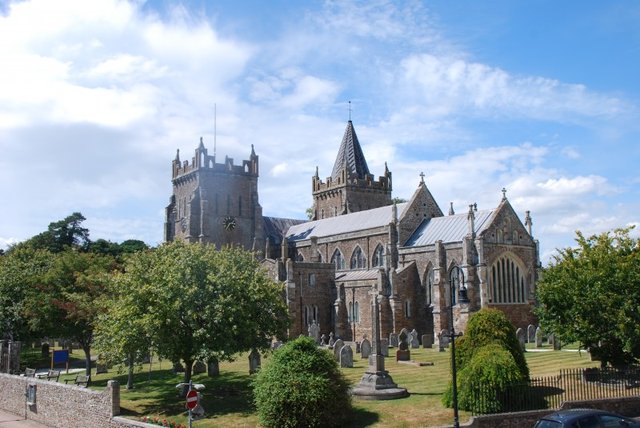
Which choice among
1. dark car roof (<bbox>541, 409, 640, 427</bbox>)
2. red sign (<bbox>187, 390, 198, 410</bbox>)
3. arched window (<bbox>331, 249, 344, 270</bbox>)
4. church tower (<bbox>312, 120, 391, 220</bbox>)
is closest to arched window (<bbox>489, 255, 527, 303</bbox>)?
arched window (<bbox>331, 249, 344, 270</bbox>)

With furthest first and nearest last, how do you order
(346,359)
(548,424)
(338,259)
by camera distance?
1. (338,259)
2. (346,359)
3. (548,424)

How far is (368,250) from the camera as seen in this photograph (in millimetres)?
52312

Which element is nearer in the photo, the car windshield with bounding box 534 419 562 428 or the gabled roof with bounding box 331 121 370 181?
the car windshield with bounding box 534 419 562 428

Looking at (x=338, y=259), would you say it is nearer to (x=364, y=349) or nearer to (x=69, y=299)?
(x=364, y=349)

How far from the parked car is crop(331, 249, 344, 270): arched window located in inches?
1596

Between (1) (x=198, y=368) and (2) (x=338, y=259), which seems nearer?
(1) (x=198, y=368)

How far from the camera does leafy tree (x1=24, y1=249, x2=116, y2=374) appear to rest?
32.7m

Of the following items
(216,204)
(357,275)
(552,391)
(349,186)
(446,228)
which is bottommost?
(552,391)

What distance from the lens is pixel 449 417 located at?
19.6m

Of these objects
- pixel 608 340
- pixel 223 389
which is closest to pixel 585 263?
pixel 608 340

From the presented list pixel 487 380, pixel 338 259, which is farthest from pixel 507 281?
pixel 487 380

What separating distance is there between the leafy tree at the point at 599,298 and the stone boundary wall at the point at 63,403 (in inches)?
671

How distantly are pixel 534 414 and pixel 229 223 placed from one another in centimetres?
4424

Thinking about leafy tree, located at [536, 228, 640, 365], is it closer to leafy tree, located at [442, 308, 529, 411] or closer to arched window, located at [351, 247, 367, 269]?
leafy tree, located at [442, 308, 529, 411]
